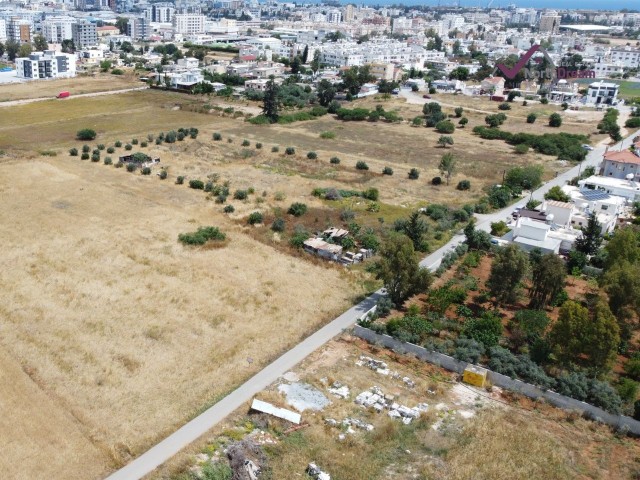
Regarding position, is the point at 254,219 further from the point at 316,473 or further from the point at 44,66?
the point at 44,66

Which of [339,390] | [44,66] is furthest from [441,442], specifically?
[44,66]

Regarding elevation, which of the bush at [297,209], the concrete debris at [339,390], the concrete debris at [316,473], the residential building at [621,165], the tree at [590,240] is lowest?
the concrete debris at [316,473]

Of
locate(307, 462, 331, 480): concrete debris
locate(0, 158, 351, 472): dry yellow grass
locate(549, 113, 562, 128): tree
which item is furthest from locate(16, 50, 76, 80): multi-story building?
locate(307, 462, 331, 480): concrete debris

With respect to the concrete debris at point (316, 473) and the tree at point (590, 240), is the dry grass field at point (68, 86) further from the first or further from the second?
the concrete debris at point (316, 473)

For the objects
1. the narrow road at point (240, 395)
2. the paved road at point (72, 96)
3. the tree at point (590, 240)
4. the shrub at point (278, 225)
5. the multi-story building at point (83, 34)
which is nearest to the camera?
the narrow road at point (240, 395)

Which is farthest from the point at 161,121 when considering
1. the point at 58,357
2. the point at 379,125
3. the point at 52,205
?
the point at 58,357

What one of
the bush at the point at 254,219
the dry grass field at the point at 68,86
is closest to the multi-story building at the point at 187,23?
the dry grass field at the point at 68,86
